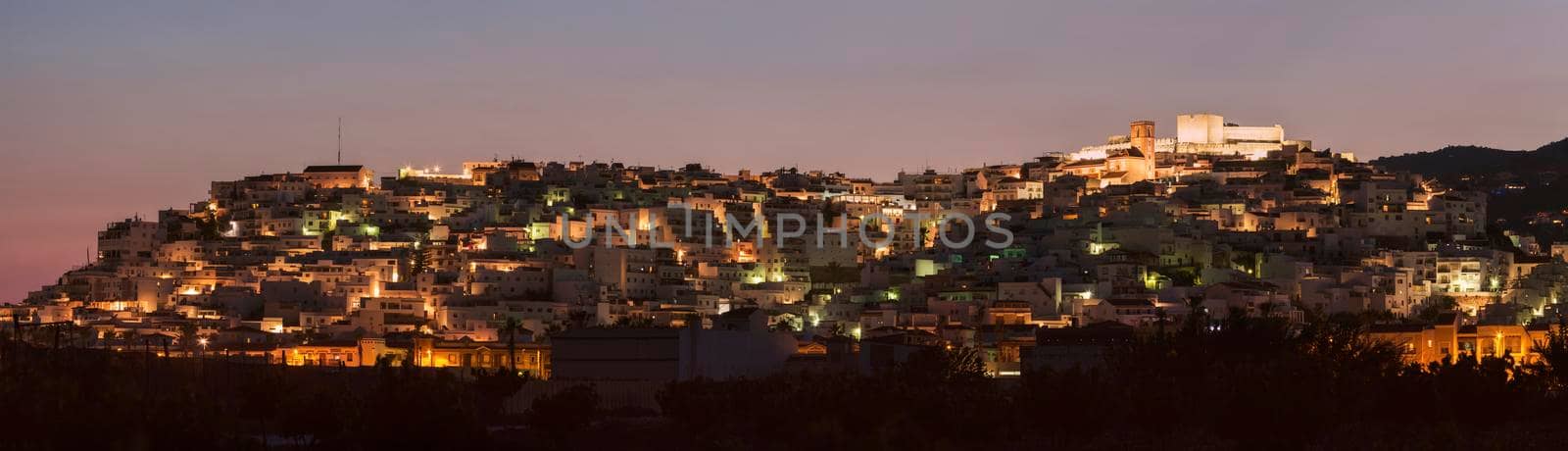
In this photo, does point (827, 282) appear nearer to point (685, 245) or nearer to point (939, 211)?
point (685, 245)

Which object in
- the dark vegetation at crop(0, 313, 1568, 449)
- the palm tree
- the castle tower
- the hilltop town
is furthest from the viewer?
the castle tower

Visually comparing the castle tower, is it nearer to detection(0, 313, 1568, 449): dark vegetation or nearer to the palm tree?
the palm tree

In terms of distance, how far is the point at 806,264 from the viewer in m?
65.2

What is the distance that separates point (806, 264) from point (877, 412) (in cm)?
3537

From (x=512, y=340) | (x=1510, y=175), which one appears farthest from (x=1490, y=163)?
(x=512, y=340)

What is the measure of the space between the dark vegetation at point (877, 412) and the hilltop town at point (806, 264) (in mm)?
5671

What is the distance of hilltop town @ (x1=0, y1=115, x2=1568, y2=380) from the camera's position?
165 feet

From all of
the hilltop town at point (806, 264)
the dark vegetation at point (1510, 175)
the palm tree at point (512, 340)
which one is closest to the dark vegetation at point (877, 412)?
the hilltop town at point (806, 264)

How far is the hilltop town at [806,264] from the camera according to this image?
1977 inches

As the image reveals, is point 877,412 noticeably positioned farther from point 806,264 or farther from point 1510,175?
point 1510,175

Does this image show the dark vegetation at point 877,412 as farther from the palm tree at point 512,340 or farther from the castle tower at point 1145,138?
the castle tower at point 1145,138

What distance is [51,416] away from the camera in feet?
88.2

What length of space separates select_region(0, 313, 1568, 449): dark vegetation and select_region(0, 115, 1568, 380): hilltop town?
5.67 metres

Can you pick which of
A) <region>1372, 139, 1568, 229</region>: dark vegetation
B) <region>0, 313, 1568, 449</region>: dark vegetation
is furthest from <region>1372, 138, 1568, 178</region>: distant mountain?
<region>0, 313, 1568, 449</region>: dark vegetation
